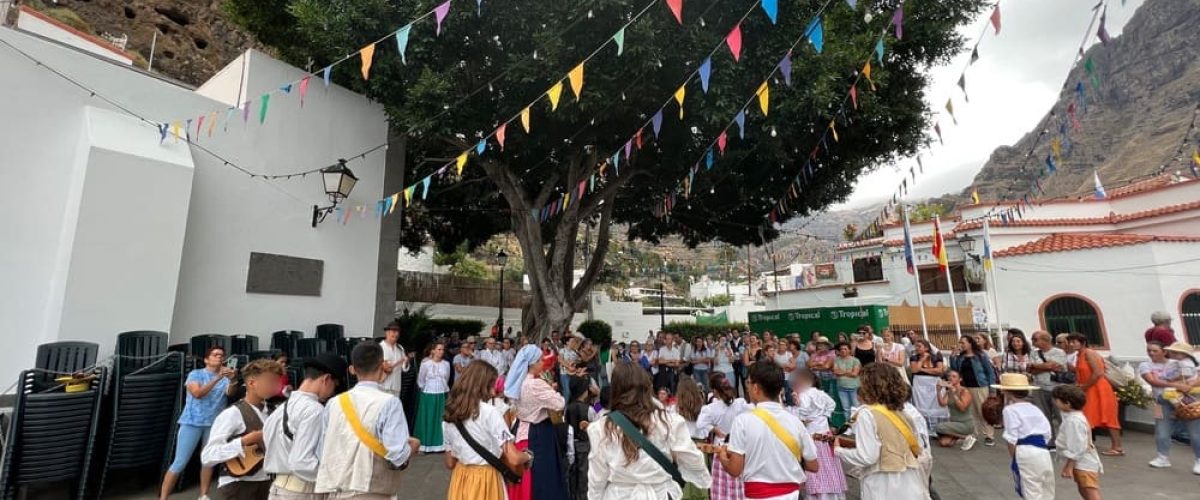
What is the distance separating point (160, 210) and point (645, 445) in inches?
261

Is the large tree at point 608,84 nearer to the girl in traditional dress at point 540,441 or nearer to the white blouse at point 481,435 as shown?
the girl in traditional dress at point 540,441

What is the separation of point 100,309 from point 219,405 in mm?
2390

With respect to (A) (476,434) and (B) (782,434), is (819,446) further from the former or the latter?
(A) (476,434)

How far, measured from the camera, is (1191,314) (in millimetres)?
12414

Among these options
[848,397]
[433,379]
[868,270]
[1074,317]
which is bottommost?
[848,397]

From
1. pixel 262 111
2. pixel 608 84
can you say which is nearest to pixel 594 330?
pixel 608 84

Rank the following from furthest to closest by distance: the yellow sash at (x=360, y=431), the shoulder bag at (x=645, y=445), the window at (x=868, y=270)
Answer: the window at (x=868, y=270)
the yellow sash at (x=360, y=431)
the shoulder bag at (x=645, y=445)

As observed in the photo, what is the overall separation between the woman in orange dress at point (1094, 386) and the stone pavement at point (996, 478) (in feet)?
1.70

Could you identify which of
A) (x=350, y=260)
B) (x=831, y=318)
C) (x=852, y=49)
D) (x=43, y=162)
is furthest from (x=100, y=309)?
(x=831, y=318)

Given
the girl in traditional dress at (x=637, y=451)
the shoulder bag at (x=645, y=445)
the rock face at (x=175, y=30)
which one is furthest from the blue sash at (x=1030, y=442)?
the rock face at (x=175, y=30)

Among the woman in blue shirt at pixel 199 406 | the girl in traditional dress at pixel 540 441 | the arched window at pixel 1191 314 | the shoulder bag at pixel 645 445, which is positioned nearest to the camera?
the shoulder bag at pixel 645 445

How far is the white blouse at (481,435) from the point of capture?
3064 millimetres

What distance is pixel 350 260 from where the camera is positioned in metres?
8.55

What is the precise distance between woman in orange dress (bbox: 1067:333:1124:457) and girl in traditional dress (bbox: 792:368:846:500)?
403 cm
